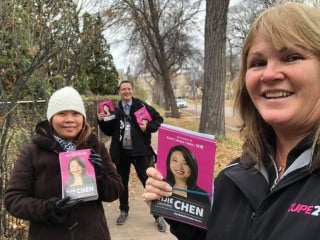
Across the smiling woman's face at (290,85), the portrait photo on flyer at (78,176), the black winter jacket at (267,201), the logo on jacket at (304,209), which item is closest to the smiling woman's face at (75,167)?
the portrait photo on flyer at (78,176)

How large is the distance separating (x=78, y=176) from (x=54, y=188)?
0.23 m

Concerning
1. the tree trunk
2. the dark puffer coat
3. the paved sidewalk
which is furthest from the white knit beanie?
the tree trunk

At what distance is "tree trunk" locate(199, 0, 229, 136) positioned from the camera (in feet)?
38.0

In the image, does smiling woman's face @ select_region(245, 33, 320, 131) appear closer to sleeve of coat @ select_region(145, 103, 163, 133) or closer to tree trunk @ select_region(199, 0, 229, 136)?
sleeve of coat @ select_region(145, 103, 163, 133)

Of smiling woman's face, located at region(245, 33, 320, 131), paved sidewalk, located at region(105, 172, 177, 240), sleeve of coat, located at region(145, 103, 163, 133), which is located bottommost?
paved sidewalk, located at region(105, 172, 177, 240)

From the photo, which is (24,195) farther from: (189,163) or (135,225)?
(135,225)

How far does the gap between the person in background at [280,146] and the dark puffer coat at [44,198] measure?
150cm

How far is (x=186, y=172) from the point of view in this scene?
1764 millimetres

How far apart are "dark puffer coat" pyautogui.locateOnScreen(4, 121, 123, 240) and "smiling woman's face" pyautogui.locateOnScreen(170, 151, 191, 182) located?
1.35 m

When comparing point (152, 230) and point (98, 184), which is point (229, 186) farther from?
point (152, 230)

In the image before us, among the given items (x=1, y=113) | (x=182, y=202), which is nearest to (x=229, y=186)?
(x=182, y=202)

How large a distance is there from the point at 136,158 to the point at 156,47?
23688mm

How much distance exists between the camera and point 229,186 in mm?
1732

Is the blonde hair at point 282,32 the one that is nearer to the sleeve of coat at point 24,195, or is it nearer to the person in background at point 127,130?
the sleeve of coat at point 24,195
